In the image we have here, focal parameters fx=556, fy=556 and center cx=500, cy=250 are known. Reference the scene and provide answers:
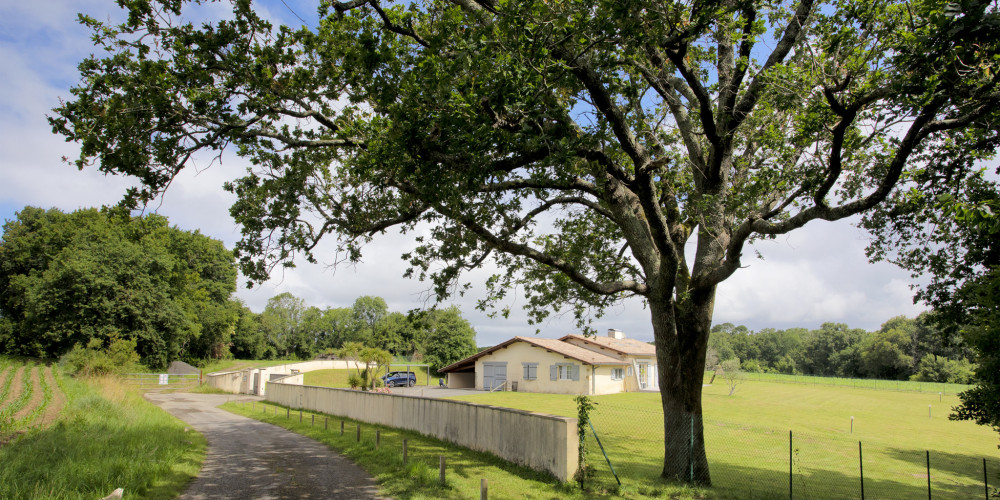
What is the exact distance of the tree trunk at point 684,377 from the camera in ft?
38.1

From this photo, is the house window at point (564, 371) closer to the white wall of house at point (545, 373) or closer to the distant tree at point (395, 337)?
the white wall of house at point (545, 373)

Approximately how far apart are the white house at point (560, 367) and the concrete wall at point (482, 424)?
64.0 feet

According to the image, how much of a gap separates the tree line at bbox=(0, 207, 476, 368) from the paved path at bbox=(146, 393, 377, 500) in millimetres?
21125

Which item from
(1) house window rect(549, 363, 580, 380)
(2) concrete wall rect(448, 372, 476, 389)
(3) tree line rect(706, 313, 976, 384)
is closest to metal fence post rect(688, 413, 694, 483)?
(1) house window rect(549, 363, 580, 380)

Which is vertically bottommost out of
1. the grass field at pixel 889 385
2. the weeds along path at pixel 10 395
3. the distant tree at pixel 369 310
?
the grass field at pixel 889 385

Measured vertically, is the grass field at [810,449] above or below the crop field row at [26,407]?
below

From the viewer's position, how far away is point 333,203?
1288 centimetres

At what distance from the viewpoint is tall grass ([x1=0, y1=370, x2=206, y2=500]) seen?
8734 millimetres

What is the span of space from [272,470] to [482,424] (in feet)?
17.9

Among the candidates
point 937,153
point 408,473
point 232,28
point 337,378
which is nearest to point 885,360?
point 337,378

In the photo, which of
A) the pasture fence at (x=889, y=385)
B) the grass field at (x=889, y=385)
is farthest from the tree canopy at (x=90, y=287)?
the grass field at (x=889, y=385)

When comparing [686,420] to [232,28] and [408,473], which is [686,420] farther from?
[232,28]

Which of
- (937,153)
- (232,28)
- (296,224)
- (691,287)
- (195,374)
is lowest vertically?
(195,374)

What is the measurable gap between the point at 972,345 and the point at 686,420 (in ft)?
17.1
